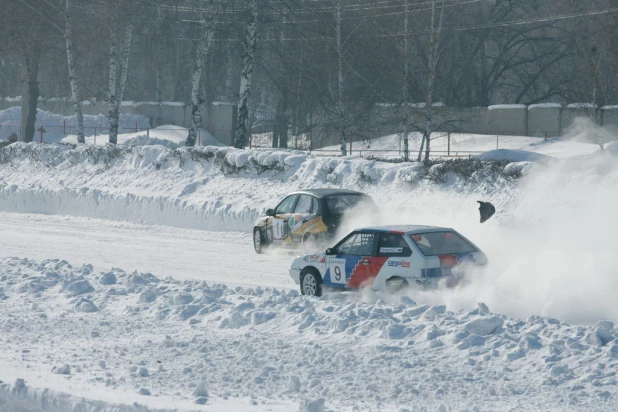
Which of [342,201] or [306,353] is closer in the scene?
[306,353]

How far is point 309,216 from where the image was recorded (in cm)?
1844

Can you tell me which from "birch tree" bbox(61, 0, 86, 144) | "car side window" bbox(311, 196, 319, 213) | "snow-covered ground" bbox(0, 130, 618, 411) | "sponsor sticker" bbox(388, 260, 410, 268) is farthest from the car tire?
"birch tree" bbox(61, 0, 86, 144)

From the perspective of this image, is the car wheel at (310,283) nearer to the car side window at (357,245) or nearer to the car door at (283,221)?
the car side window at (357,245)

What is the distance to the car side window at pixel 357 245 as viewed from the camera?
1316 centimetres

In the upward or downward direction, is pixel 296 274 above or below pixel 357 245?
below

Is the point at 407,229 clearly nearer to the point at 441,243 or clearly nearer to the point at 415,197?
the point at 441,243

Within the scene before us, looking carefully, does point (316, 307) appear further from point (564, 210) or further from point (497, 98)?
point (497, 98)

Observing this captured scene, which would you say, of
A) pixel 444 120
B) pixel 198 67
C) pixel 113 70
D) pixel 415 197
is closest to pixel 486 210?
pixel 415 197

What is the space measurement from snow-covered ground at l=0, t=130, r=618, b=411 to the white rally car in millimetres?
268

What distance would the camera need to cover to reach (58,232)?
77.2 ft

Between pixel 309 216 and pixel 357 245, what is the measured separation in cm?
511

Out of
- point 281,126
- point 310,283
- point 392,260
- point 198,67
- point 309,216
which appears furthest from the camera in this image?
point 281,126

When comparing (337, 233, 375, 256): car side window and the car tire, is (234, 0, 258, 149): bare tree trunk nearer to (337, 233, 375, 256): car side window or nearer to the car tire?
the car tire

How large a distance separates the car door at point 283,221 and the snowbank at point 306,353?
636 cm
